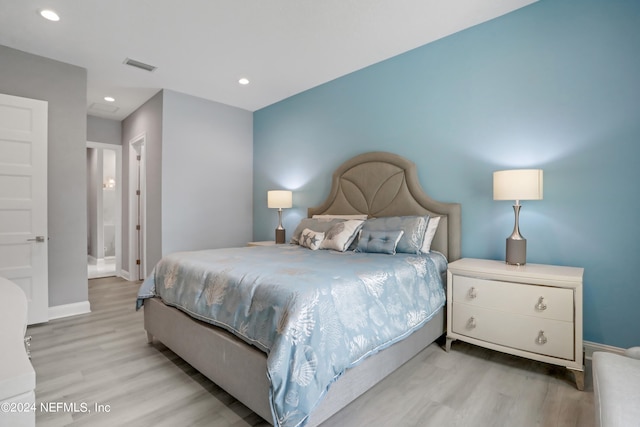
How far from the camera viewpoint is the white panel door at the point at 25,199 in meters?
2.93

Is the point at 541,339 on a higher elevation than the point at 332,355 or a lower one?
lower

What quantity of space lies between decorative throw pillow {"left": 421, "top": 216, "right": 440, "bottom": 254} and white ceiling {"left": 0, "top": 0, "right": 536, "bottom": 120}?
174 cm

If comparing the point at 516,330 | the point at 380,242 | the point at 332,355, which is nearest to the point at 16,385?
the point at 332,355

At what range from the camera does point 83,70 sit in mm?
3502

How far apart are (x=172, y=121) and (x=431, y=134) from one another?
3338 mm

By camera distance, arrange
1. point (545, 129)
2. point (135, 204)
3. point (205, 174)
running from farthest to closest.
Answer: point (135, 204) → point (205, 174) → point (545, 129)

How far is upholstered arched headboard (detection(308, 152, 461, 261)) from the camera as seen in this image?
2.91 m

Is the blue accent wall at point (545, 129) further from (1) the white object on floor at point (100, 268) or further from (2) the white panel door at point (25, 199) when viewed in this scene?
(1) the white object on floor at point (100, 268)

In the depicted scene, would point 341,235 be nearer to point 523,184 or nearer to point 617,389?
point 523,184

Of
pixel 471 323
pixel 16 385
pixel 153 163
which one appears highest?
pixel 153 163

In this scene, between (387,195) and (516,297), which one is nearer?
(516,297)

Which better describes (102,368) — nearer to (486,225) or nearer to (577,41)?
(486,225)

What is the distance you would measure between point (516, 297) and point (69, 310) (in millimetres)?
4309

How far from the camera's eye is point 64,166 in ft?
11.2
